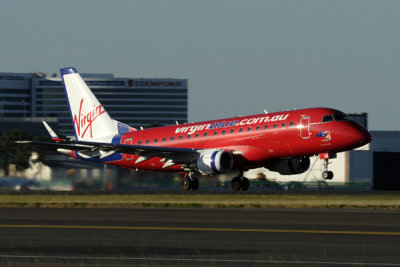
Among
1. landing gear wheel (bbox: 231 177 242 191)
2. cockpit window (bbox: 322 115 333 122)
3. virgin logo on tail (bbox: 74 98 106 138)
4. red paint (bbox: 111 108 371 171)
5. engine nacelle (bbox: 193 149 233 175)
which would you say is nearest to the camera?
red paint (bbox: 111 108 371 171)

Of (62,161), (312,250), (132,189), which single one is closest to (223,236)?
(312,250)

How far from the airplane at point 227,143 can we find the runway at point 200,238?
18224 millimetres

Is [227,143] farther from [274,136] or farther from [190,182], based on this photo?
[190,182]

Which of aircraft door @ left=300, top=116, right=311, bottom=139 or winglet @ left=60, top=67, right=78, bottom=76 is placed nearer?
aircraft door @ left=300, top=116, right=311, bottom=139

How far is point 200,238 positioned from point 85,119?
40.5 metres

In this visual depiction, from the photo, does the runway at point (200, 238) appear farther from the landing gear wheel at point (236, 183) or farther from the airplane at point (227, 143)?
the landing gear wheel at point (236, 183)

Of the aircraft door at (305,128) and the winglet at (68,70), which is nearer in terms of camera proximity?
the aircraft door at (305,128)

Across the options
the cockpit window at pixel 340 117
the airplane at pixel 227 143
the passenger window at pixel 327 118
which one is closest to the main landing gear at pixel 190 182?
the airplane at pixel 227 143

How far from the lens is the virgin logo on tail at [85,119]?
59562mm

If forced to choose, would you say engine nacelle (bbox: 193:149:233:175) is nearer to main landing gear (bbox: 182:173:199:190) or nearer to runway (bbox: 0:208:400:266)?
main landing gear (bbox: 182:173:199:190)

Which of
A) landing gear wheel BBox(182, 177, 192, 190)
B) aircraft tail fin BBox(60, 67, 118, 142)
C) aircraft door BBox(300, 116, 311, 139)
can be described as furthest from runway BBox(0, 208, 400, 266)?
aircraft tail fin BBox(60, 67, 118, 142)

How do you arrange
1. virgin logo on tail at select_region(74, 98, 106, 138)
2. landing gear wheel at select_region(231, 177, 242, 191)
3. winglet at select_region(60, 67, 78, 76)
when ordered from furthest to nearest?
winglet at select_region(60, 67, 78, 76) < virgin logo on tail at select_region(74, 98, 106, 138) < landing gear wheel at select_region(231, 177, 242, 191)

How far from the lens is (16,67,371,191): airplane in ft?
156

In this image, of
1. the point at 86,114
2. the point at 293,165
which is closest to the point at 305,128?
the point at 293,165
